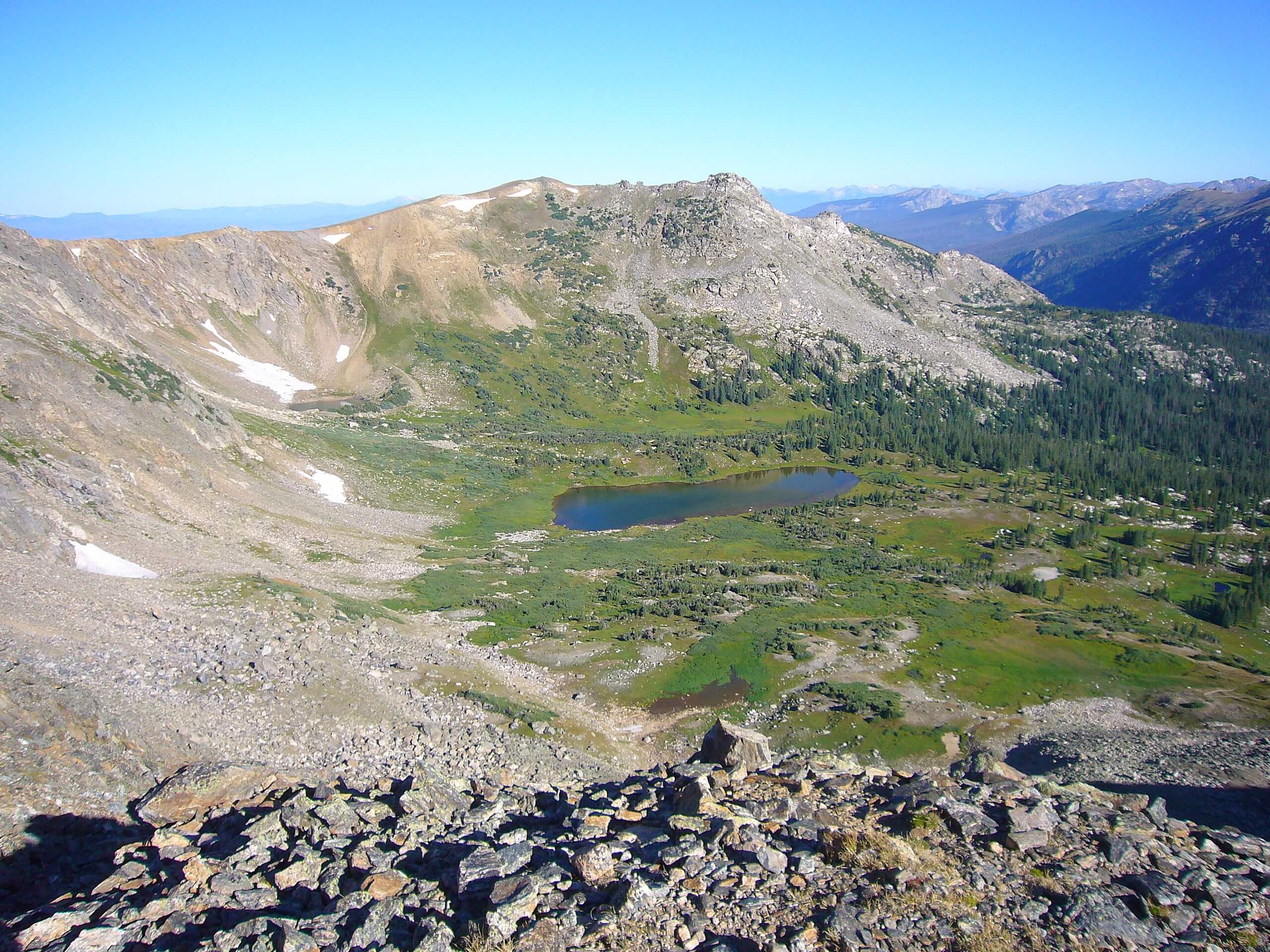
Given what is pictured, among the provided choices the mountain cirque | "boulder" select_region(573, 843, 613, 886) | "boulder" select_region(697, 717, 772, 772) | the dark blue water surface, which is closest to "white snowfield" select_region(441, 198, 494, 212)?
the mountain cirque

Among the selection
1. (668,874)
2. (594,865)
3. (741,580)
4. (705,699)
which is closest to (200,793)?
(594,865)

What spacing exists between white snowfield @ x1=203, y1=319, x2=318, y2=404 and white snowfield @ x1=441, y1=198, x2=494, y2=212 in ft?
248

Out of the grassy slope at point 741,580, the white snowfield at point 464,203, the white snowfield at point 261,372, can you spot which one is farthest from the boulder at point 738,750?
the white snowfield at point 464,203

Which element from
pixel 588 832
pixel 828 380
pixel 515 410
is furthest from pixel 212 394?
pixel 828 380

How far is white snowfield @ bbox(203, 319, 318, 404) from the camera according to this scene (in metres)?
124

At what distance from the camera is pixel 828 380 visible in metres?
169

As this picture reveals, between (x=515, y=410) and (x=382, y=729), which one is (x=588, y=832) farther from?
(x=515, y=410)

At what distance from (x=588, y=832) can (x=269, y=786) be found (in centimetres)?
1085

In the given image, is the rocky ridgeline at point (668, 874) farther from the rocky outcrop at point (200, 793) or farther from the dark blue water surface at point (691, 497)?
the dark blue water surface at point (691, 497)

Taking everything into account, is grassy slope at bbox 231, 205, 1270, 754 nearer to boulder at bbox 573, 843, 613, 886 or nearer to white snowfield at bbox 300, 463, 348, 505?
white snowfield at bbox 300, 463, 348, 505

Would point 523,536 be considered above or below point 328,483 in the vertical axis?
below

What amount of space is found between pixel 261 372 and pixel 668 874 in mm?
131611

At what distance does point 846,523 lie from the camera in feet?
323

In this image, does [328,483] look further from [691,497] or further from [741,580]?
[691,497]
